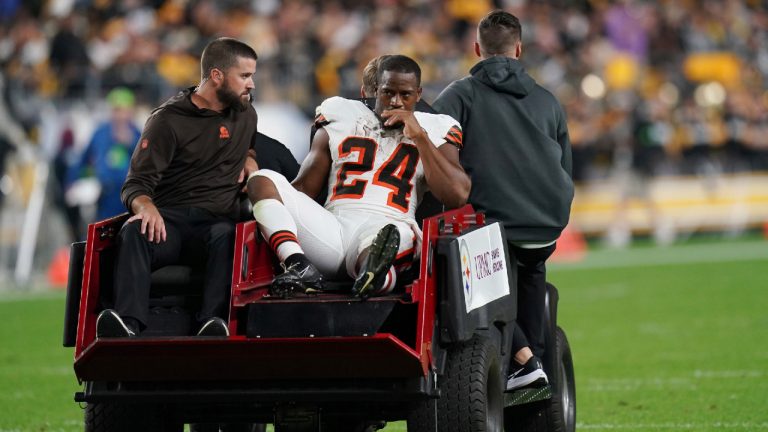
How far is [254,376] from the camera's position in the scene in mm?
5336

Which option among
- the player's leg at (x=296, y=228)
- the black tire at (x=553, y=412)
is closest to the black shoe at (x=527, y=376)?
the black tire at (x=553, y=412)

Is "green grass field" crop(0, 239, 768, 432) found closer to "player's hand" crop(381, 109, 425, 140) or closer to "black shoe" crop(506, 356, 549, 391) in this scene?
"black shoe" crop(506, 356, 549, 391)

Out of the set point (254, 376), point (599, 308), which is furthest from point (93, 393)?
point (599, 308)

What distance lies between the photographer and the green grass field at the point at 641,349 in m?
8.21

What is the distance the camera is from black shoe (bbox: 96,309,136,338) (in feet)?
17.7

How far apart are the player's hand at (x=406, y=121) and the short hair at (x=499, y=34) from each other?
0.93m

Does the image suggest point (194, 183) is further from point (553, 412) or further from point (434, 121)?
point (553, 412)

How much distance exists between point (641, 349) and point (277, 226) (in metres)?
6.27

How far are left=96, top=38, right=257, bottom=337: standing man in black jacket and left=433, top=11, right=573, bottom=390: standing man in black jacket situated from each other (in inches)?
38.1

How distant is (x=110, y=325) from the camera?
5406 millimetres

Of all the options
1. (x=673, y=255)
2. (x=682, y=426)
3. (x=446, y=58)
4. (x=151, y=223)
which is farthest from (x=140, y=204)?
(x=446, y=58)

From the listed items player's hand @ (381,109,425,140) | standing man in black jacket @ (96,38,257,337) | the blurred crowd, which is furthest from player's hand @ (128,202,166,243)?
the blurred crowd

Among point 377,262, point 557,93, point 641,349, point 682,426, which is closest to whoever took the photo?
point 377,262

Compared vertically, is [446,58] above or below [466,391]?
above
